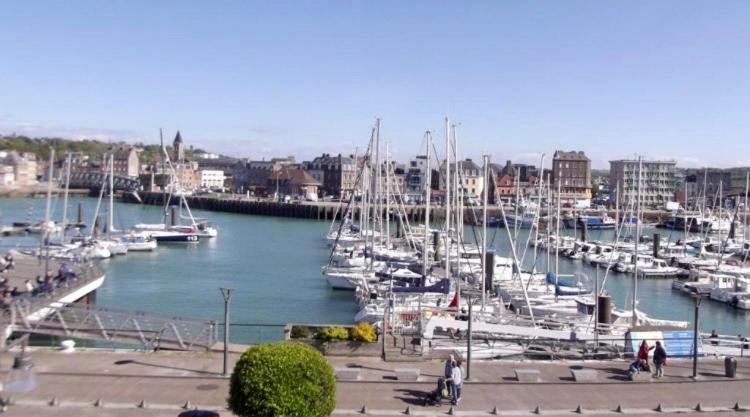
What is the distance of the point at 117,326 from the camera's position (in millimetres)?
18250

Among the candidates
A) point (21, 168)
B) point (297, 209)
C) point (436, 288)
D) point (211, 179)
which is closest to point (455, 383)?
point (436, 288)

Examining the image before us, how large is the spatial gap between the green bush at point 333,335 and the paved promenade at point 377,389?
0.63m

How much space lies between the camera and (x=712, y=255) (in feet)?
189

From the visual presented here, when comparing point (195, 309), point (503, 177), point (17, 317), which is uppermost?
point (503, 177)

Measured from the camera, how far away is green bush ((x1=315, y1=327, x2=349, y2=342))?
16828mm

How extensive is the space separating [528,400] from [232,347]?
21.6 ft

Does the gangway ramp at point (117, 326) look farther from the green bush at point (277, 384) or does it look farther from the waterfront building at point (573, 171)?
the waterfront building at point (573, 171)

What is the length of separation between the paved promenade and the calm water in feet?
37.2

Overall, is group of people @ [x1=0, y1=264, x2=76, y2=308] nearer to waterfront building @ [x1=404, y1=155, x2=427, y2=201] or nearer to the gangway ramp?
the gangway ramp

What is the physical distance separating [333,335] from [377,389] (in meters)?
2.98

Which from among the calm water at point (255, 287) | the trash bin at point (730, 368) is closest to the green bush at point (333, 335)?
the trash bin at point (730, 368)

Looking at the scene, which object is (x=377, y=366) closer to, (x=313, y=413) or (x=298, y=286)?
(x=313, y=413)

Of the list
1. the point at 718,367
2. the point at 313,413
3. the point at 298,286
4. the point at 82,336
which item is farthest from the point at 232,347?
the point at 298,286

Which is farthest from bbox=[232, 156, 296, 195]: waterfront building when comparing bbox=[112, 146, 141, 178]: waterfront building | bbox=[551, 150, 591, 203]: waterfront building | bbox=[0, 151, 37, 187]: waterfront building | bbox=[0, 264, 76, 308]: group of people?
bbox=[0, 264, 76, 308]: group of people
